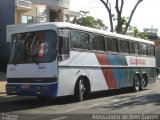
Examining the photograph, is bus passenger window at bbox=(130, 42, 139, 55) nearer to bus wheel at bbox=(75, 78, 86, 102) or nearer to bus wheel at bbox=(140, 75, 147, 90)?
bus wheel at bbox=(140, 75, 147, 90)

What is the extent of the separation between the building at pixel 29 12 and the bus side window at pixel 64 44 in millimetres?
22660

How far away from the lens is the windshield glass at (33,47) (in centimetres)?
1655

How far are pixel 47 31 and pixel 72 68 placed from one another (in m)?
1.82

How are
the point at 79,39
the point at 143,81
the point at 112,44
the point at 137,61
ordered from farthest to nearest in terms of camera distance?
the point at 143,81, the point at 137,61, the point at 112,44, the point at 79,39

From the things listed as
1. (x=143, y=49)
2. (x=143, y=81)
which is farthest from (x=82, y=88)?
(x=143, y=49)

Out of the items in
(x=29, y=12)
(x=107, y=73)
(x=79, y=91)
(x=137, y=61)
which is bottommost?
(x=79, y=91)

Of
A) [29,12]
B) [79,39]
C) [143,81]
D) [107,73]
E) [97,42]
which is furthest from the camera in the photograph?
[29,12]

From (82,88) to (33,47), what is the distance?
2.82 metres

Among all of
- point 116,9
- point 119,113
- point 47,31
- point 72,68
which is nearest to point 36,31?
point 47,31

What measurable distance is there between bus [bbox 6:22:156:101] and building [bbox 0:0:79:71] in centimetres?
2053

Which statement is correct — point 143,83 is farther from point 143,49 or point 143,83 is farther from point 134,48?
point 134,48

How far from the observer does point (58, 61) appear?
16438 millimetres

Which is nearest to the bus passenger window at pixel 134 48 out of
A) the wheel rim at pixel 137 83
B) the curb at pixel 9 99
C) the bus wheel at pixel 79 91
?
the wheel rim at pixel 137 83

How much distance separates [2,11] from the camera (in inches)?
1620
